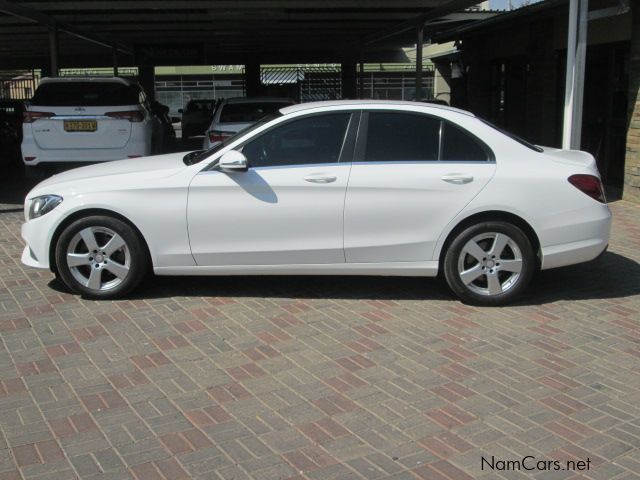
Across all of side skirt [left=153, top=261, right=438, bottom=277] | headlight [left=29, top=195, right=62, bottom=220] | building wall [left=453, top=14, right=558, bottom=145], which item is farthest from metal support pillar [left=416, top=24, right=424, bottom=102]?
headlight [left=29, top=195, right=62, bottom=220]

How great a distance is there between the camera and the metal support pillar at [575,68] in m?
8.04

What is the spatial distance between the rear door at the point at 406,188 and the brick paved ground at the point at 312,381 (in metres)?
0.53

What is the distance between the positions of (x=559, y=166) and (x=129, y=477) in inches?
159

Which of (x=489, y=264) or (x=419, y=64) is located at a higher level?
(x=419, y=64)

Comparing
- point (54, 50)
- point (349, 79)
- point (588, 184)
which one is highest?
point (54, 50)

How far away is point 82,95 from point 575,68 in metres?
7.01

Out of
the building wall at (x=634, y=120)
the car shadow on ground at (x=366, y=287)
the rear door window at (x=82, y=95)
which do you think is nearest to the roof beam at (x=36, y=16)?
the rear door window at (x=82, y=95)

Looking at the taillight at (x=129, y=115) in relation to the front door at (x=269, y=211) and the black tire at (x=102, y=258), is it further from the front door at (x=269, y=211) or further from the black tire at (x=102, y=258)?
the front door at (x=269, y=211)

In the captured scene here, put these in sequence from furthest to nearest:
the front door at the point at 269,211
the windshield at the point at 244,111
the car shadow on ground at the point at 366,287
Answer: the windshield at the point at 244,111 → the car shadow on ground at the point at 366,287 → the front door at the point at 269,211

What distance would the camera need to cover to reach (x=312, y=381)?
425 cm

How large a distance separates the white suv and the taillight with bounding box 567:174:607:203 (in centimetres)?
684

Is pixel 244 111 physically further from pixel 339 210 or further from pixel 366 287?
pixel 339 210

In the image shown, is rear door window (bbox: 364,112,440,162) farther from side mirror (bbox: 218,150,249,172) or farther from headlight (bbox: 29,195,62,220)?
headlight (bbox: 29,195,62,220)

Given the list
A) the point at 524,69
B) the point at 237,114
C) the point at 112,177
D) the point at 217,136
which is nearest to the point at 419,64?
the point at 524,69
